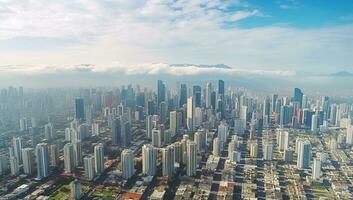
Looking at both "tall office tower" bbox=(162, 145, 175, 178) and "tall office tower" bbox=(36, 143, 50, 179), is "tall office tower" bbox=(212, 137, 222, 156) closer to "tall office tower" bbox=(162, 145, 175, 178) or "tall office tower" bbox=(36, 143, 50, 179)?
"tall office tower" bbox=(162, 145, 175, 178)

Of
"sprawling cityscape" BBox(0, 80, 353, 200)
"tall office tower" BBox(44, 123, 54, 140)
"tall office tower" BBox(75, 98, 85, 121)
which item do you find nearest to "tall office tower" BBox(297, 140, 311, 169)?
"sprawling cityscape" BBox(0, 80, 353, 200)

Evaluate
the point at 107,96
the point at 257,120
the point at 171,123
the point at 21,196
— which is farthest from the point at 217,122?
the point at 21,196

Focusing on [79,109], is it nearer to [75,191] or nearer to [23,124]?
[23,124]

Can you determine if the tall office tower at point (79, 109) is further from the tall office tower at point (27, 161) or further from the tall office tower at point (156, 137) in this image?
the tall office tower at point (27, 161)

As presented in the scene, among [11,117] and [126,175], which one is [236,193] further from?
[11,117]

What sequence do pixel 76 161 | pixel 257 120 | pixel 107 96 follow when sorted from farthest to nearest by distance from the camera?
1. pixel 107 96
2. pixel 257 120
3. pixel 76 161
